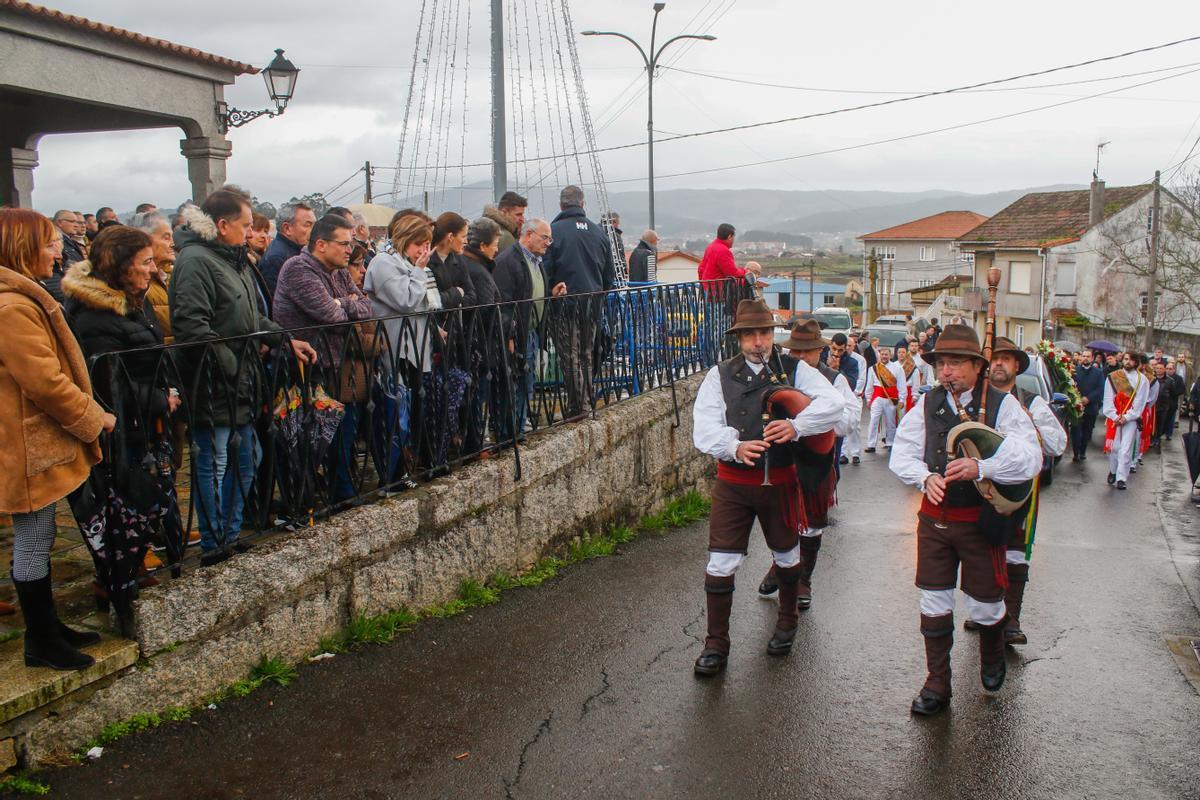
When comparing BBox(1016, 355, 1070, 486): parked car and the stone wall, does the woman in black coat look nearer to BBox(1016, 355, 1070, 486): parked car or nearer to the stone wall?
the stone wall

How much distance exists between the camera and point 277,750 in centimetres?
429

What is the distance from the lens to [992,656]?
536cm

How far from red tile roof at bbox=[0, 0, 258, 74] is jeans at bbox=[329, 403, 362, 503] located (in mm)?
7542

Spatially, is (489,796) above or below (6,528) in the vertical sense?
below

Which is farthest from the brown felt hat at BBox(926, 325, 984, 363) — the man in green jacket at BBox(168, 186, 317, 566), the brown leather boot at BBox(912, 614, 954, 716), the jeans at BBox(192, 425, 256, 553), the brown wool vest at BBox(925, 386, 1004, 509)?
the jeans at BBox(192, 425, 256, 553)

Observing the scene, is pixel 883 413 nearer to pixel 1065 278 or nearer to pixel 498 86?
pixel 498 86

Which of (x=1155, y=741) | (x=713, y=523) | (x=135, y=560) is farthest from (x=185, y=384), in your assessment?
(x=1155, y=741)

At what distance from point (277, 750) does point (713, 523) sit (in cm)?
259

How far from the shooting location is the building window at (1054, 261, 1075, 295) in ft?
154

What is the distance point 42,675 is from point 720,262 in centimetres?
897

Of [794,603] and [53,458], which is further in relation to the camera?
[794,603]

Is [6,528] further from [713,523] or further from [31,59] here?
[31,59]

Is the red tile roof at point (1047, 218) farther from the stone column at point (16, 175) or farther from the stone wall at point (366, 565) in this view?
the stone wall at point (366, 565)

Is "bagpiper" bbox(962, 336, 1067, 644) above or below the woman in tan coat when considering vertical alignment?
below
